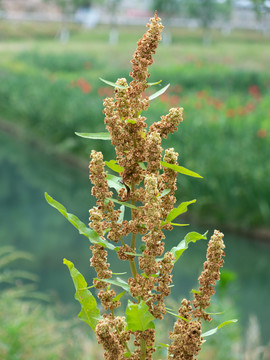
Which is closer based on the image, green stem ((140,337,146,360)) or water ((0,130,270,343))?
green stem ((140,337,146,360))

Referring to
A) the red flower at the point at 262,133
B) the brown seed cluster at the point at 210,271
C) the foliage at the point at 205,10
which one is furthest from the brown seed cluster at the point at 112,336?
the foliage at the point at 205,10

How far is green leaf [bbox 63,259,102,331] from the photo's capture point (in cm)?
107

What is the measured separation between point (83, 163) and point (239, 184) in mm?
3687

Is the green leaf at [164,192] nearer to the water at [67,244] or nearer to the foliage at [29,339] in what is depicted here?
the foliage at [29,339]

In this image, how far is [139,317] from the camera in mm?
999

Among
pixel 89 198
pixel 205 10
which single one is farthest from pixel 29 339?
pixel 205 10

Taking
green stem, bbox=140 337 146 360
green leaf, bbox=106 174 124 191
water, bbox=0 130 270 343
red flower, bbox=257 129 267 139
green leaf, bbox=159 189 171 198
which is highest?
red flower, bbox=257 129 267 139

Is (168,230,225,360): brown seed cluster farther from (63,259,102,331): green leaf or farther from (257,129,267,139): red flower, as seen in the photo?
(257,129,267,139): red flower

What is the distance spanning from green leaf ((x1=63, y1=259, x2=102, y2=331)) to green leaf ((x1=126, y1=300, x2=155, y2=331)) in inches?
3.8

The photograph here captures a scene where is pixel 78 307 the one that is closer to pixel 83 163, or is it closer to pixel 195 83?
pixel 83 163

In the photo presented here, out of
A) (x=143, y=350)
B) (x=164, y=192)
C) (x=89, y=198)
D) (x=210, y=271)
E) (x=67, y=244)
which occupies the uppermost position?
(x=89, y=198)

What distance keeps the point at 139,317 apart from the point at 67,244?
571 cm

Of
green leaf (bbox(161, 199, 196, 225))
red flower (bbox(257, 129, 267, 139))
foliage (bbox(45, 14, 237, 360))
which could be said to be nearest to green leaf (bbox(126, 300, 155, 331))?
foliage (bbox(45, 14, 237, 360))

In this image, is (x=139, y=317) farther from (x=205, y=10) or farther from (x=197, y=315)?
(x=205, y=10)
